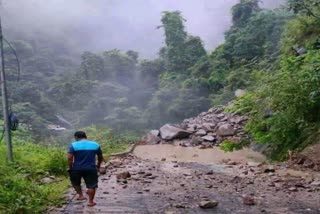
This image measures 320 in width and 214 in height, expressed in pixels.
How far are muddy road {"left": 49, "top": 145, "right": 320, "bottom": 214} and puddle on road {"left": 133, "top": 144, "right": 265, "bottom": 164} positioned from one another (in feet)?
15.0

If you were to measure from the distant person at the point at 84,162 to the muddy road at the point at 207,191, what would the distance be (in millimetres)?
340

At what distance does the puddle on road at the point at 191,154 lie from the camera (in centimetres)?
1708

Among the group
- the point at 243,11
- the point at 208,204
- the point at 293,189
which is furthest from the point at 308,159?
the point at 243,11

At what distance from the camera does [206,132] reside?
24219 mm

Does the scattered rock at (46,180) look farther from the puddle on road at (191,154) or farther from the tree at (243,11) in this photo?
the tree at (243,11)

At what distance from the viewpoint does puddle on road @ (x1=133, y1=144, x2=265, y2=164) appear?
17078mm

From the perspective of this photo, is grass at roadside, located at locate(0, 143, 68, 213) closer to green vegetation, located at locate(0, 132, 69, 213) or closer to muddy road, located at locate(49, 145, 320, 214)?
green vegetation, located at locate(0, 132, 69, 213)

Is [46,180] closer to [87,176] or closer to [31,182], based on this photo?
[31,182]

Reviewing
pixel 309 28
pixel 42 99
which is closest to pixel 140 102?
pixel 42 99

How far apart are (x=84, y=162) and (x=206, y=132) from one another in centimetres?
1721

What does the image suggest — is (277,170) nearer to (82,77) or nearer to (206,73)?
(206,73)

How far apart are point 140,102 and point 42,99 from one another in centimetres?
913

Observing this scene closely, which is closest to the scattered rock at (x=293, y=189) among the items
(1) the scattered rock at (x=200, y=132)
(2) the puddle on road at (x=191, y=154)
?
(2) the puddle on road at (x=191, y=154)

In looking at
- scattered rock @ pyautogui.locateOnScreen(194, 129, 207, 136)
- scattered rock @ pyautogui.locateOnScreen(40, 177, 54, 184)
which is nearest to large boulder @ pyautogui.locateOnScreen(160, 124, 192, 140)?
scattered rock @ pyautogui.locateOnScreen(194, 129, 207, 136)
